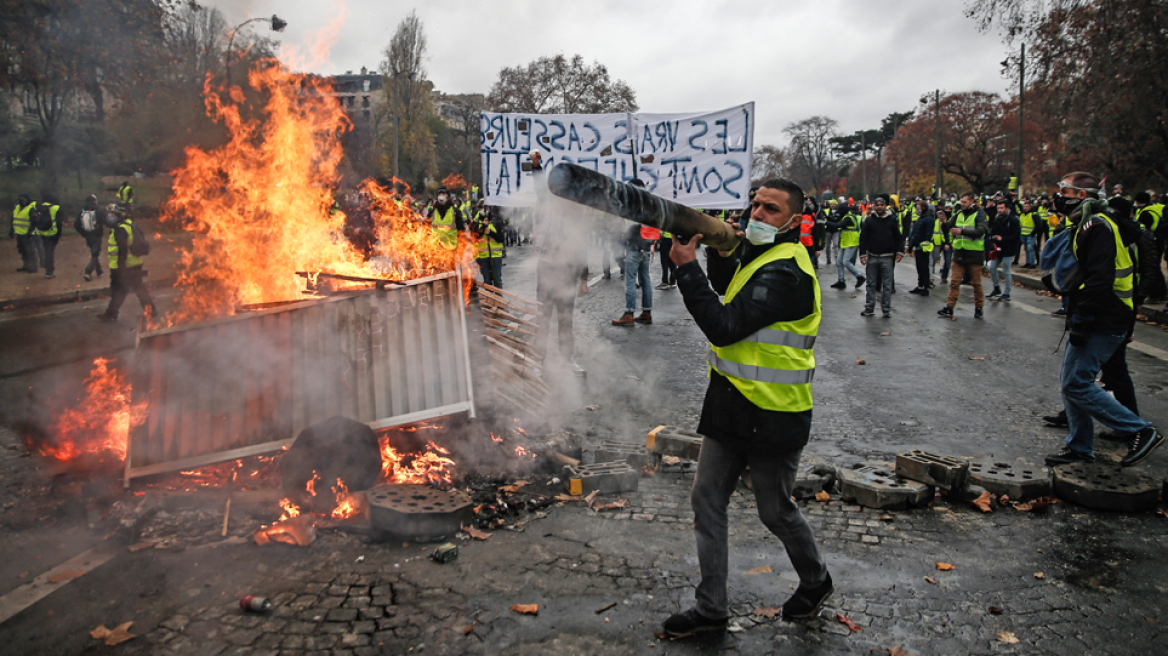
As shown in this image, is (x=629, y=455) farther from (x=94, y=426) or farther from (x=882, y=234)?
(x=882, y=234)

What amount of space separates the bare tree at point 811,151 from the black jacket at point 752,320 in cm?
7681

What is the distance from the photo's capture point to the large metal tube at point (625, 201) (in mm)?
2469

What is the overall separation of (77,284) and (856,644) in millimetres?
18771

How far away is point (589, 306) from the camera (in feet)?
42.9

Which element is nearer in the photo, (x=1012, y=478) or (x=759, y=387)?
(x=759, y=387)

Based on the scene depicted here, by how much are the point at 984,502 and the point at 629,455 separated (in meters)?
2.33

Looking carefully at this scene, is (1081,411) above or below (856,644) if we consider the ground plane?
above

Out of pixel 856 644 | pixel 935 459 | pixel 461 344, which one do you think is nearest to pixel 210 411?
pixel 461 344

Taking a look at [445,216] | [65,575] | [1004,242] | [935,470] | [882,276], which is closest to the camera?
[65,575]

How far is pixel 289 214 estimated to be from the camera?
6.82m

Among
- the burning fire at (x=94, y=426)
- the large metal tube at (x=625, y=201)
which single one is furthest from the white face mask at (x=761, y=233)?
the burning fire at (x=94, y=426)

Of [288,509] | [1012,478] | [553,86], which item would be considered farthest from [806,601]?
[553,86]

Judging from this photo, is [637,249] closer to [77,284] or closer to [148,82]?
[77,284]

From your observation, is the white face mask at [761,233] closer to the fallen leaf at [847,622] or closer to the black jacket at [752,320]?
the black jacket at [752,320]
